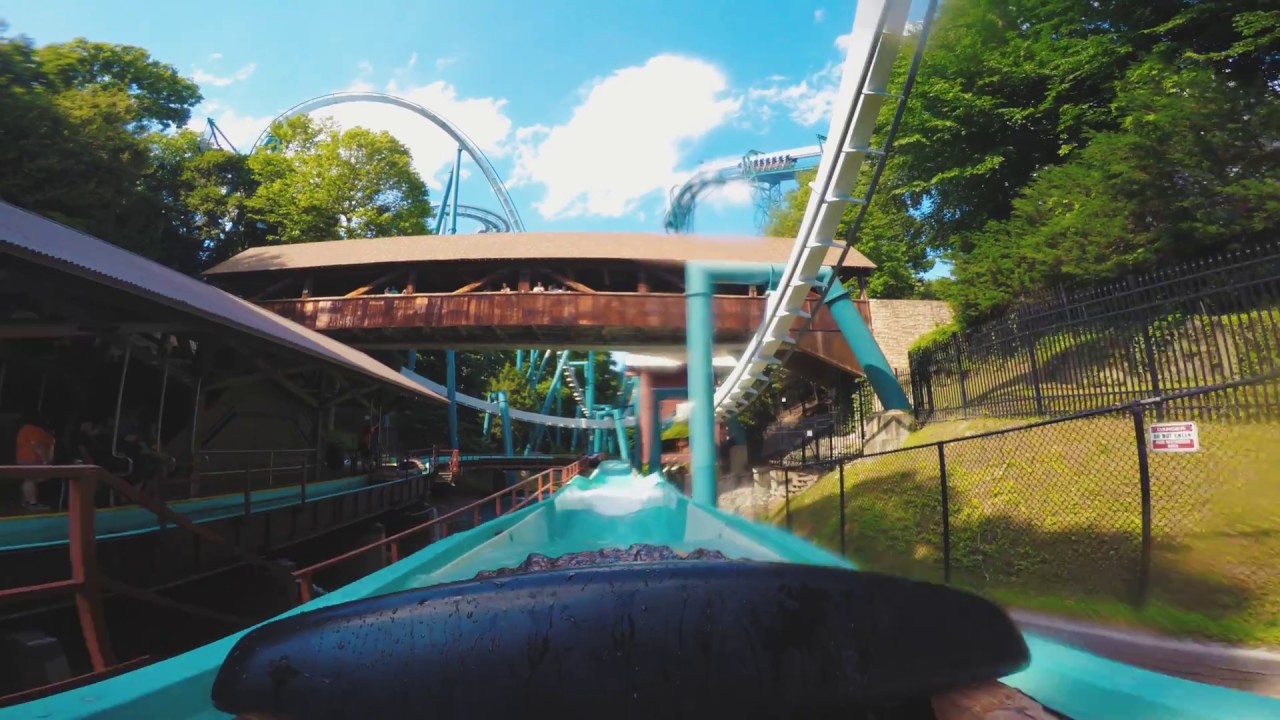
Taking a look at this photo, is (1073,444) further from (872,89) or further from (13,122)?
(13,122)

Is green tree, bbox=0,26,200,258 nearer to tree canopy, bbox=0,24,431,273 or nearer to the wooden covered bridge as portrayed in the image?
tree canopy, bbox=0,24,431,273

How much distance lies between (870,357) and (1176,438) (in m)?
7.79

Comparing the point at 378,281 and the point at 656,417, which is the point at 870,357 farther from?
the point at 378,281

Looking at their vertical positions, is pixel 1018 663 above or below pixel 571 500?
above

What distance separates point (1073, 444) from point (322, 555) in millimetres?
10759

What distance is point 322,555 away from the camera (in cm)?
1029

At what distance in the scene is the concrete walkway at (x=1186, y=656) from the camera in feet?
12.2

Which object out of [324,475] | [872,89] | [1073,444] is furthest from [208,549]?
[1073,444]

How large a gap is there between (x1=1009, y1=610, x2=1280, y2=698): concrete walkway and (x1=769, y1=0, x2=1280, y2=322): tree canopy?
5379 millimetres

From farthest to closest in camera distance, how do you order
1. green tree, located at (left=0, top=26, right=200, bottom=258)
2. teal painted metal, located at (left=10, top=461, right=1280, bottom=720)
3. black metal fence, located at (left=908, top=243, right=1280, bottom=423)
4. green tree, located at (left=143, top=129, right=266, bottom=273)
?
green tree, located at (left=143, top=129, right=266, bottom=273) → green tree, located at (left=0, top=26, right=200, bottom=258) → black metal fence, located at (left=908, top=243, right=1280, bottom=423) → teal painted metal, located at (left=10, top=461, right=1280, bottom=720)

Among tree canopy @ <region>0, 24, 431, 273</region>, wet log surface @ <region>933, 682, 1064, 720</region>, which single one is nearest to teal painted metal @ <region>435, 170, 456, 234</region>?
tree canopy @ <region>0, 24, 431, 273</region>

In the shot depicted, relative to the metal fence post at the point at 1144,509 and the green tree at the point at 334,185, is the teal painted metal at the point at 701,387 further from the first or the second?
the green tree at the point at 334,185

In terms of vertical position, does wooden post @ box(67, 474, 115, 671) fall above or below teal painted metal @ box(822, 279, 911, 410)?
below

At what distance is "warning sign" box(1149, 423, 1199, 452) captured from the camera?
444 cm
